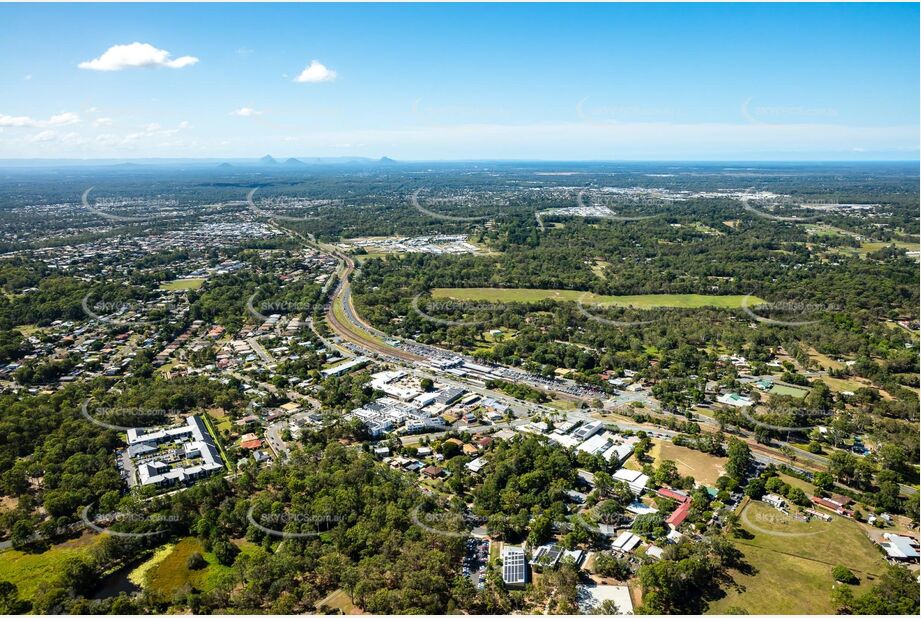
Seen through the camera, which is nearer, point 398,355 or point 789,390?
point 789,390

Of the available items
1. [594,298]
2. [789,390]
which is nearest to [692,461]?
[789,390]

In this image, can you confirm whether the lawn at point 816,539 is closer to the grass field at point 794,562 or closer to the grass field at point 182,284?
the grass field at point 794,562

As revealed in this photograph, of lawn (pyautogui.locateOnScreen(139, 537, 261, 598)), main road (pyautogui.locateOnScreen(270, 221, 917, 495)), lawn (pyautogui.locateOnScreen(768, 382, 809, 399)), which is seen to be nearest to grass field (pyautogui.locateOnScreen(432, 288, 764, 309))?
main road (pyautogui.locateOnScreen(270, 221, 917, 495))

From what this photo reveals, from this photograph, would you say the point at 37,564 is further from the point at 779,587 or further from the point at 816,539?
the point at 816,539

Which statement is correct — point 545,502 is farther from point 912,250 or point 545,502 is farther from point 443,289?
point 912,250

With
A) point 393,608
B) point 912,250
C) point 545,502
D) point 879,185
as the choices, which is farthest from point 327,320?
point 879,185

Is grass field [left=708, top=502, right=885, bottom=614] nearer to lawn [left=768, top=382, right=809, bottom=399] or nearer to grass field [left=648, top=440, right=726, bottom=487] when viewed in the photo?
grass field [left=648, top=440, right=726, bottom=487]
